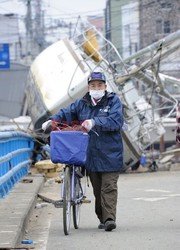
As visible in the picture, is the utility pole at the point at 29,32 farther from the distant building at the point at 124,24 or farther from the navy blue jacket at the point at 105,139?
the navy blue jacket at the point at 105,139

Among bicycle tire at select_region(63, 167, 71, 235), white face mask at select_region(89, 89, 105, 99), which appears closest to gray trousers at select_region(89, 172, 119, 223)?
bicycle tire at select_region(63, 167, 71, 235)

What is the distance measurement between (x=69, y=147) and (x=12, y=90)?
52628 mm

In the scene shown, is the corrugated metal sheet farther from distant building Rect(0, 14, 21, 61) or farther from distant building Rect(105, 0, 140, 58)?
distant building Rect(105, 0, 140, 58)

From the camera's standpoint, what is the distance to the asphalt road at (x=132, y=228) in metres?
8.57

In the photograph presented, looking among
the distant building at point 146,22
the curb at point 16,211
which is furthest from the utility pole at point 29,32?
the curb at point 16,211

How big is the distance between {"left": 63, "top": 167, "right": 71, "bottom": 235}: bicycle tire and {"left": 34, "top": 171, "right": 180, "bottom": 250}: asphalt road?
0.45 feet

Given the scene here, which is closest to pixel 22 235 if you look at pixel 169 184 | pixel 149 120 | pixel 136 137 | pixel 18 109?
pixel 169 184

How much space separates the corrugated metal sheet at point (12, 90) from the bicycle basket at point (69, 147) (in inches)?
1951

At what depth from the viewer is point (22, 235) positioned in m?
9.21

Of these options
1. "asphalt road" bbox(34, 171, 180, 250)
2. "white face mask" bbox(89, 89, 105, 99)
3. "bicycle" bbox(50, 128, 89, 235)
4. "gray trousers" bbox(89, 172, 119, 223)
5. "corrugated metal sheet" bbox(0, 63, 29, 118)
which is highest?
"white face mask" bbox(89, 89, 105, 99)

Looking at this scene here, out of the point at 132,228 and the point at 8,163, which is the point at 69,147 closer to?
the point at 132,228

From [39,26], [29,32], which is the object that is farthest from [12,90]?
[39,26]

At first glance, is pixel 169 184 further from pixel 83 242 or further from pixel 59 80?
pixel 83 242

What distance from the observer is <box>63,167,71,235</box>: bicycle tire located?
362 inches
